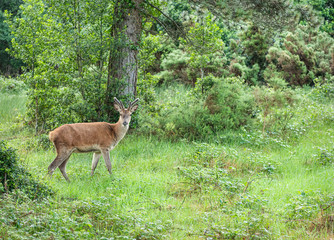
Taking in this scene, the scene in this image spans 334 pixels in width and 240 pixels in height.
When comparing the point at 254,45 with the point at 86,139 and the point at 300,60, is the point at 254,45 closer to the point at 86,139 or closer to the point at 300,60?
the point at 300,60

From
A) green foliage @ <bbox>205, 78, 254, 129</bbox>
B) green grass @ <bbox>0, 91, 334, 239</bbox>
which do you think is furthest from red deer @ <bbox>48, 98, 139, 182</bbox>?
green foliage @ <bbox>205, 78, 254, 129</bbox>

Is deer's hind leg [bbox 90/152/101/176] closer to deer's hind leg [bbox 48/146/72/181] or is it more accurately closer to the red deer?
the red deer

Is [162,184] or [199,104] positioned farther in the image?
[199,104]

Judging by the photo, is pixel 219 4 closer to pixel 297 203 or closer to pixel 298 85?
pixel 297 203

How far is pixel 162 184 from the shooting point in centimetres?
826

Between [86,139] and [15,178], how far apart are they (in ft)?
8.78

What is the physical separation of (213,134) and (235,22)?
10.5 feet

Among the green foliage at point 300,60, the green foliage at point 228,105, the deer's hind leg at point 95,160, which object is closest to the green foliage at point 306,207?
the deer's hind leg at point 95,160

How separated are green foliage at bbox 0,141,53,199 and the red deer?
5.82ft

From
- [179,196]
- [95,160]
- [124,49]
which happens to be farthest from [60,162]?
[124,49]

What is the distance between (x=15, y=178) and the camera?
655 cm

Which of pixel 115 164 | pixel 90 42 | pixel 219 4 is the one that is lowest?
pixel 115 164

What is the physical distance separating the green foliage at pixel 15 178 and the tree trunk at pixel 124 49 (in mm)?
5012

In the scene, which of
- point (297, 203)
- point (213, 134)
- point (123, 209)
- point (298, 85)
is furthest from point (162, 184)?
point (298, 85)
